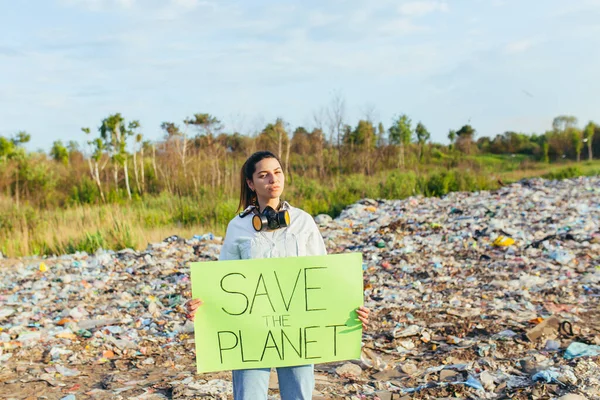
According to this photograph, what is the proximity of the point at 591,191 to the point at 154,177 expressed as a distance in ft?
42.2

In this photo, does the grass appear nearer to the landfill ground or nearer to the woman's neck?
the landfill ground

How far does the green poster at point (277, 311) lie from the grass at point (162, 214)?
24.4 feet

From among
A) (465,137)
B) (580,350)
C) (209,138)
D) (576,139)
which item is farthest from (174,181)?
(576,139)

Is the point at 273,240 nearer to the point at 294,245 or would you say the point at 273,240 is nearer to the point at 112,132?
the point at 294,245

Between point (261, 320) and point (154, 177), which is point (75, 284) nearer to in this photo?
point (261, 320)

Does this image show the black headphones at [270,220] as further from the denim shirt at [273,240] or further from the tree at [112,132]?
the tree at [112,132]

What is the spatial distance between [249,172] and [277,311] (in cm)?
58

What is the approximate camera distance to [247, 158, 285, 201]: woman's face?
2324 millimetres

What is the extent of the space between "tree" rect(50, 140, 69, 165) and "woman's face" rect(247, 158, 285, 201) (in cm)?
2031

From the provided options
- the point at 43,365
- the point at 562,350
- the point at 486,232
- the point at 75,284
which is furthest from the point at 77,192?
the point at 562,350

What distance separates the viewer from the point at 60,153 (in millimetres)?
22453

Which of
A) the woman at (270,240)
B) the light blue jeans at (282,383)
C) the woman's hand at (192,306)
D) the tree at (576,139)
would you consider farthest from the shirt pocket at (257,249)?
the tree at (576,139)

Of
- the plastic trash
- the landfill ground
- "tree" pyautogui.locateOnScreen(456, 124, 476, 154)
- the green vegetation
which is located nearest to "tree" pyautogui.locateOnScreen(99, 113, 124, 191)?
the green vegetation

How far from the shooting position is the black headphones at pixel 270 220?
226 centimetres
